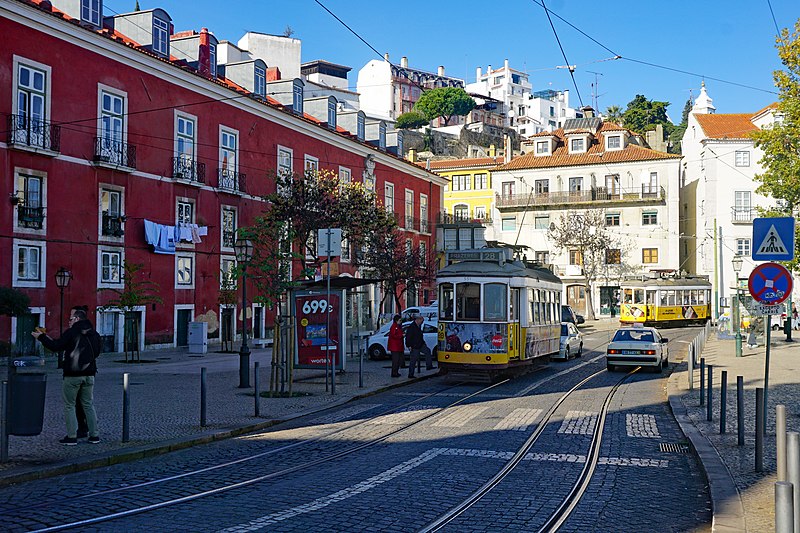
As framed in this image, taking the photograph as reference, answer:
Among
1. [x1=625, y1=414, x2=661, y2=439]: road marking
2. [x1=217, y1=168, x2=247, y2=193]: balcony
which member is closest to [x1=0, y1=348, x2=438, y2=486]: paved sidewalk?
[x1=625, y1=414, x2=661, y2=439]: road marking

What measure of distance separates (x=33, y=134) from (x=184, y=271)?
30.6 ft

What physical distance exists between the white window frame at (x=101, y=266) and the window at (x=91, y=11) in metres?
8.89

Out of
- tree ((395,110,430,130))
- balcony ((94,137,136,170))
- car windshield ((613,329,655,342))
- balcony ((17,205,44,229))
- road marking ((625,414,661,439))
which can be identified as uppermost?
tree ((395,110,430,130))

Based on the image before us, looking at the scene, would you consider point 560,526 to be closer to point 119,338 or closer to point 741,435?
point 741,435

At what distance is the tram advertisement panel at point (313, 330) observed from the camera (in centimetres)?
1972

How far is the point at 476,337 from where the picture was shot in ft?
64.5

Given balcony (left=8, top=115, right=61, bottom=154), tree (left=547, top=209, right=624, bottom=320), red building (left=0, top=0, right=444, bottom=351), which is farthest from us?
tree (left=547, top=209, right=624, bottom=320)

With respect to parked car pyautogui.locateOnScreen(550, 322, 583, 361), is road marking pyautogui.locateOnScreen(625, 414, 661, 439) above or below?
below

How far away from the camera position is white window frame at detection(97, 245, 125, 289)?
29.6 metres

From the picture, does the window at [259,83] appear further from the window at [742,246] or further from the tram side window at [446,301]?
the window at [742,246]

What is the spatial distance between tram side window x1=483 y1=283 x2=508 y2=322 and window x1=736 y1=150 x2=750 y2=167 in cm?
4847

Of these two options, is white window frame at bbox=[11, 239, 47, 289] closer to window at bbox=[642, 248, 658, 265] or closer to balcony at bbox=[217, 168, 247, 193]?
balcony at bbox=[217, 168, 247, 193]

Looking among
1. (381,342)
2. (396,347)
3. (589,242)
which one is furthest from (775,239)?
(589,242)

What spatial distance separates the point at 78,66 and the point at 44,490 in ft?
78.0
